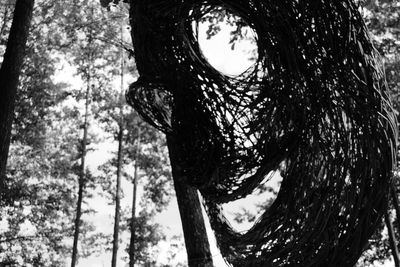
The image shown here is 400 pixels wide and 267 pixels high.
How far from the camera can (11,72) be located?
13.0 ft

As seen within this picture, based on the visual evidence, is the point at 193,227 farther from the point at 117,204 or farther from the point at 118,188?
the point at 118,188

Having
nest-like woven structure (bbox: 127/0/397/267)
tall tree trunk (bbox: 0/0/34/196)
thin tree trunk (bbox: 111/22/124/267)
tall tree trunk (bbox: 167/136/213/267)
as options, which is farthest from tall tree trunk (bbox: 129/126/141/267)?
nest-like woven structure (bbox: 127/0/397/267)

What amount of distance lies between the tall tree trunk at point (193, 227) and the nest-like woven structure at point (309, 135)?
0.77 meters

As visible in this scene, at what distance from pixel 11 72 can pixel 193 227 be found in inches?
97.5

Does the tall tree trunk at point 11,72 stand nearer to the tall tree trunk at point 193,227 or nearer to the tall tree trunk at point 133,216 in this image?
the tall tree trunk at point 193,227

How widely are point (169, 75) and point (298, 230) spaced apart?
2.51 feet

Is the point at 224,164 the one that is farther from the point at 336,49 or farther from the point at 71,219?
the point at 71,219

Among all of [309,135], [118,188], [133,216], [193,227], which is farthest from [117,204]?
[309,135]

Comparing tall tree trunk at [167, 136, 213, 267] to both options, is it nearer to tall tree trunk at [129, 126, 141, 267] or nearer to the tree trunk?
the tree trunk

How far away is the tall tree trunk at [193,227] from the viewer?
2.34 m

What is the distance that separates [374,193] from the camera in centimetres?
122

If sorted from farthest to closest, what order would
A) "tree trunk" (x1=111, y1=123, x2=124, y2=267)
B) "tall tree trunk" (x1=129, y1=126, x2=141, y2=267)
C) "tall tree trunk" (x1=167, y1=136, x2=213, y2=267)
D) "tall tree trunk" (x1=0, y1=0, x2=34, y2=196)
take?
"tall tree trunk" (x1=129, y1=126, x2=141, y2=267), "tree trunk" (x1=111, y1=123, x2=124, y2=267), "tall tree trunk" (x1=0, y1=0, x2=34, y2=196), "tall tree trunk" (x1=167, y1=136, x2=213, y2=267)

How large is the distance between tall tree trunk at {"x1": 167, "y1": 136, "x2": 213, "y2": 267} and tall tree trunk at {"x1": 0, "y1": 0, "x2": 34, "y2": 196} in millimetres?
2034

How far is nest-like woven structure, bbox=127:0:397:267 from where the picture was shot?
48.4 inches
